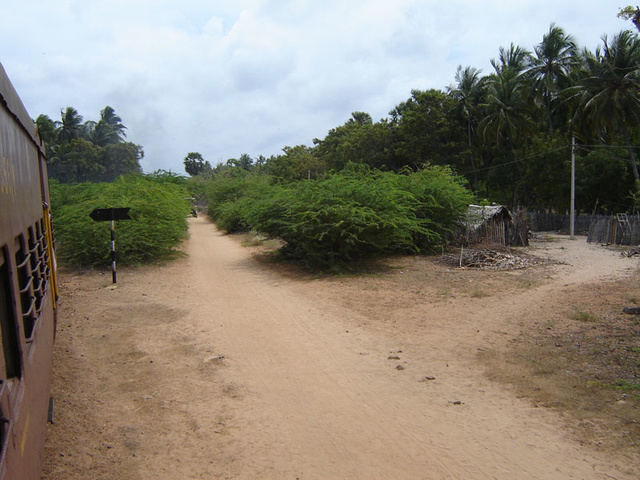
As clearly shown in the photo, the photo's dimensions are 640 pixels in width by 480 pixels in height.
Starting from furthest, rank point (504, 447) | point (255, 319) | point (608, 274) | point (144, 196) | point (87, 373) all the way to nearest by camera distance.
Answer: point (144, 196), point (608, 274), point (255, 319), point (87, 373), point (504, 447)

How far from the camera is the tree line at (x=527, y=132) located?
3136 cm

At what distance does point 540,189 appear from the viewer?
123ft

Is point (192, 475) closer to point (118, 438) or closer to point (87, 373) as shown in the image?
point (118, 438)

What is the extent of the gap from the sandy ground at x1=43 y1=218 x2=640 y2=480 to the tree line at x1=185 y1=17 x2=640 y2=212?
74.6 feet

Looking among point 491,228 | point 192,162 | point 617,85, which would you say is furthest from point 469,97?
point 192,162

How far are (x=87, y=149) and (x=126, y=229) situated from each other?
38.7 metres

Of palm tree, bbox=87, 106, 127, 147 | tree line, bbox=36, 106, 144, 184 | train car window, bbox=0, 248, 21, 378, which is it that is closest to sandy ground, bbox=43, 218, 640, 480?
train car window, bbox=0, 248, 21, 378

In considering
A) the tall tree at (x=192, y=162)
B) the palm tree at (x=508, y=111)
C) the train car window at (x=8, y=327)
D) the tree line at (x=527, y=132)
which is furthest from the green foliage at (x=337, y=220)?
the tall tree at (x=192, y=162)

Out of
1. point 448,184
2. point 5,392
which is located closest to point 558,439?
point 5,392

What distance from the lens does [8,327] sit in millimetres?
2572

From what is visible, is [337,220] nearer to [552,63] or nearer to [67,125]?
[552,63]

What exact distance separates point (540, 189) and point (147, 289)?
111 feet

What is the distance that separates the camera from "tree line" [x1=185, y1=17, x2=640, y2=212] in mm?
31359

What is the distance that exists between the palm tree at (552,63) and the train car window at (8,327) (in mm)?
40187
